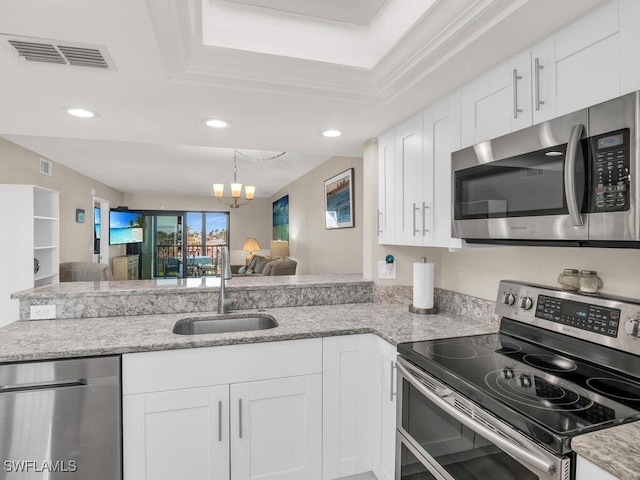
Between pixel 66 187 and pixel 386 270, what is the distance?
5.09 metres

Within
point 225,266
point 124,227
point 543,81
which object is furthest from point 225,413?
point 124,227

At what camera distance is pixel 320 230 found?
4.98m

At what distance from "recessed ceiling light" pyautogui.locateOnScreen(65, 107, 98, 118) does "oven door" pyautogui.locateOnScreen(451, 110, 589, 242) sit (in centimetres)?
185

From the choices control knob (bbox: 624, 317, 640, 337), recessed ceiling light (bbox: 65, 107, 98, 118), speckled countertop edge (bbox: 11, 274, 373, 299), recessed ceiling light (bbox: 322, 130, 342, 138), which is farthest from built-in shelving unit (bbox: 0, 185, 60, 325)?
control knob (bbox: 624, 317, 640, 337)

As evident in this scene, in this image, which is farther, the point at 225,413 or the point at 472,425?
the point at 225,413

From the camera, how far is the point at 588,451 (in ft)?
2.59

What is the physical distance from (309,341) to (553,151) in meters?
1.29

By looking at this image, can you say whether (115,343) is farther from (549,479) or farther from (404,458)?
(549,479)

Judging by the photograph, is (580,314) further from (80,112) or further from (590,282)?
(80,112)

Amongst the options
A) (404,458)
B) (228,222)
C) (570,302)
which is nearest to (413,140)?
(570,302)

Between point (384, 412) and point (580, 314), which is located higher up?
point (580, 314)

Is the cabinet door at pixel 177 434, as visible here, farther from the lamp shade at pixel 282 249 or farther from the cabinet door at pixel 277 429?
the lamp shade at pixel 282 249

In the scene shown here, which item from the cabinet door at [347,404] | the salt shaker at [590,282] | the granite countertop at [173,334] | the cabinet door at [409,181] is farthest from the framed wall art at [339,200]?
the salt shaker at [590,282]

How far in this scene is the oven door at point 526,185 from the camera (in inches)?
40.6
